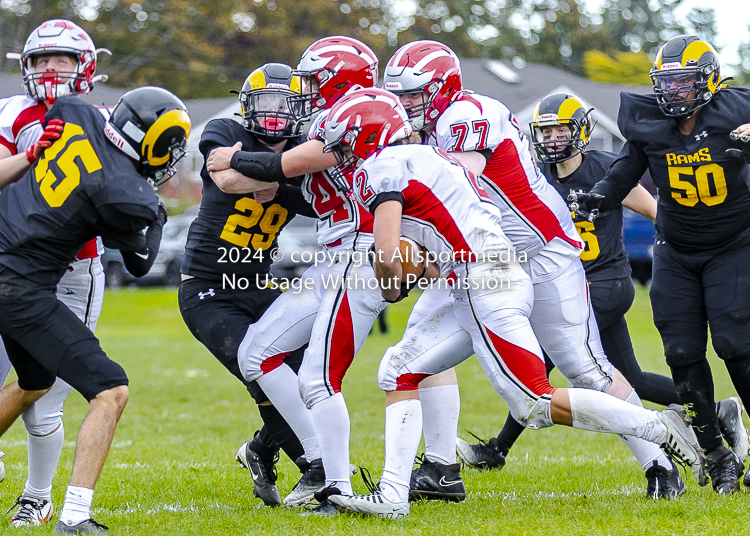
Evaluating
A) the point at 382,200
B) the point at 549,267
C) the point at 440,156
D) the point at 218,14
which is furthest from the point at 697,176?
the point at 218,14

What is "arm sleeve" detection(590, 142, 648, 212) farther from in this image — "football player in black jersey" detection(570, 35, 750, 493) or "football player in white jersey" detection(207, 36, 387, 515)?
"football player in white jersey" detection(207, 36, 387, 515)

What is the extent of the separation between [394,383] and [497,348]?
528 millimetres

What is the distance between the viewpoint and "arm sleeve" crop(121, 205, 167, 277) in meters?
4.07

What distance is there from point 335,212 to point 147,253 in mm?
943

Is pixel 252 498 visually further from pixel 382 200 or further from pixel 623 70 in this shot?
pixel 623 70

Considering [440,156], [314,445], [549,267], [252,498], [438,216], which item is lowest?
[252,498]

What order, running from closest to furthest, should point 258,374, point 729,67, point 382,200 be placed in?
point 382,200, point 258,374, point 729,67

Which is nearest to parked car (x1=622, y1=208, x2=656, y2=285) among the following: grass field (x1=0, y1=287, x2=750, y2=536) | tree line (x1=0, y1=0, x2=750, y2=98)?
grass field (x1=0, y1=287, x2=750, y2=536)

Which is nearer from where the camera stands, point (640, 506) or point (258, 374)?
point (640, 506)

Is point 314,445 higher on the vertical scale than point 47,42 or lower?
lower

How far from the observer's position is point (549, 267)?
4.33 m

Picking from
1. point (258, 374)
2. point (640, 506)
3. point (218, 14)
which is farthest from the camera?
point (218, 14)

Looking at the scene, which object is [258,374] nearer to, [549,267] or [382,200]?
[382,200]

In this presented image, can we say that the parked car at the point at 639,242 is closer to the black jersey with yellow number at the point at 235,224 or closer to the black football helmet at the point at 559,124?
the black football helmet at the point at 559,124
